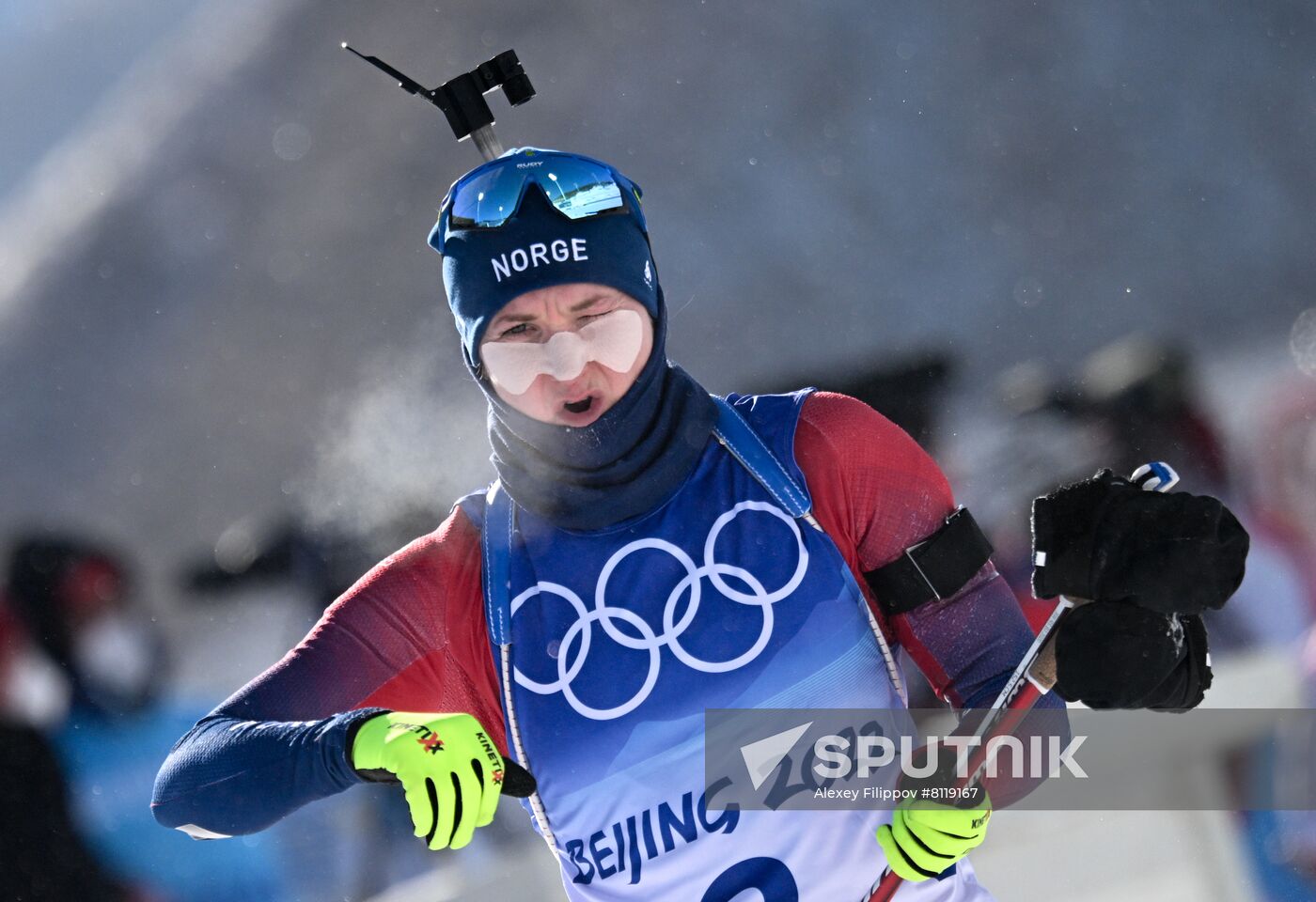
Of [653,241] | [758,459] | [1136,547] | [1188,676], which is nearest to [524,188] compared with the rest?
[758,459]

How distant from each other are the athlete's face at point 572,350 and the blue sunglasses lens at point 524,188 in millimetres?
160

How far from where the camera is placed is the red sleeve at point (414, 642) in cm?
208

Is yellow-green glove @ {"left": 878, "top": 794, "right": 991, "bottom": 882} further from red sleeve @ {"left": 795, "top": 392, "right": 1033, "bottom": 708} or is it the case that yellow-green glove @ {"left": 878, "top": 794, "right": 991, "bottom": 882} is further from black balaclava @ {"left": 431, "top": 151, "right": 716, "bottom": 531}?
black balaclava @ {"left": 431, "top": 151, "right": 716, "bottom": 531}

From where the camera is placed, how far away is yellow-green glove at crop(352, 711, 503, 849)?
1.69 metres

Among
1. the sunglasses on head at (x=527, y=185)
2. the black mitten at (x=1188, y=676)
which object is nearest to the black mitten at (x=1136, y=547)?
the black mitten at (x=1188, y=676)

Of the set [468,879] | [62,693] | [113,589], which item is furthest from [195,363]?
[468,879]

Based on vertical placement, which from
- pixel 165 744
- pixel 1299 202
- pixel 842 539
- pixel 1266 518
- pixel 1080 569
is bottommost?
pixel 1080 569

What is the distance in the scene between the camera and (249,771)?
6.11 feet

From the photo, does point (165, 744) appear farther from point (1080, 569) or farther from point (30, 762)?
point (1080, 569)

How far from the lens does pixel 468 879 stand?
4.63 meters

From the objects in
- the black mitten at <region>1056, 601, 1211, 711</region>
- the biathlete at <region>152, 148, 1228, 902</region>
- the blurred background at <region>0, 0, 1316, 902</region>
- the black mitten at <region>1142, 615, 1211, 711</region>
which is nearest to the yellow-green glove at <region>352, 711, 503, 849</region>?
the biathlete at <region>152, 148, 1228, 902</region>

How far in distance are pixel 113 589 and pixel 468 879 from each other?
2.89m

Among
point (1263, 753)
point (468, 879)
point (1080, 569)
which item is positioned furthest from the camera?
point (468, 879)

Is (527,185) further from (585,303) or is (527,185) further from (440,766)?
(440,766)
